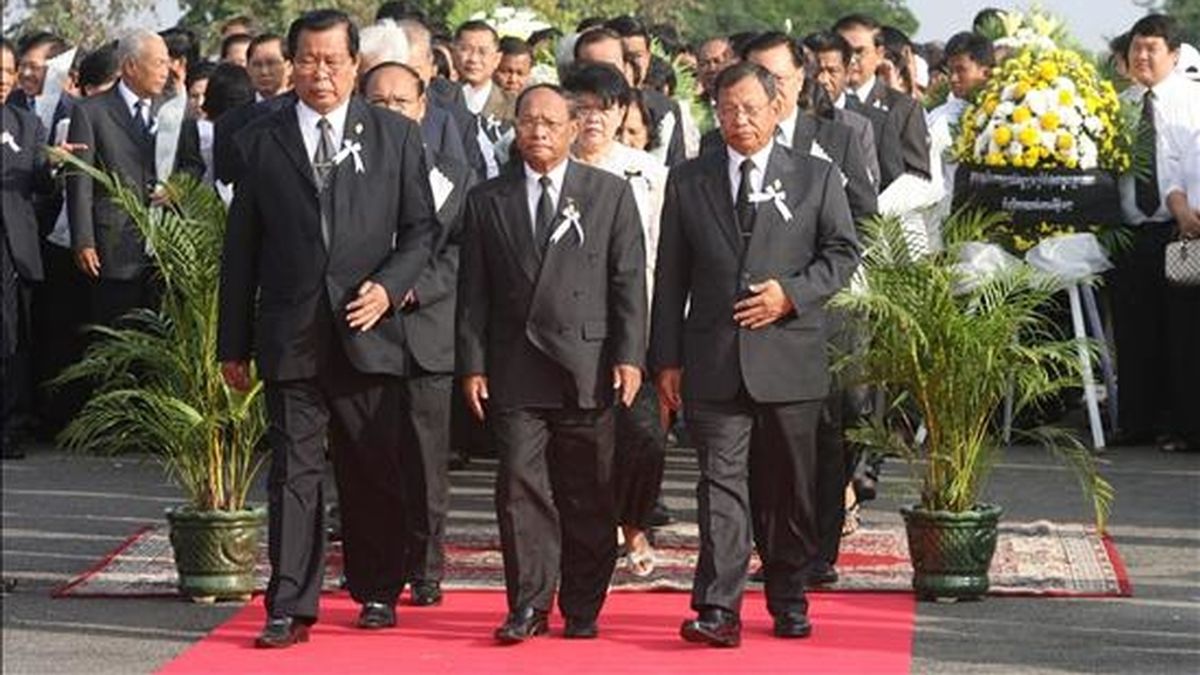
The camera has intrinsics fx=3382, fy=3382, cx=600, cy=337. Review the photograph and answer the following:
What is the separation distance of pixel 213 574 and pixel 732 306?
247 centimetres

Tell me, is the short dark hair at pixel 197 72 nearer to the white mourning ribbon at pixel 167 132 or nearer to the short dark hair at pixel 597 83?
the white mourning ribbon at pixel 167 132

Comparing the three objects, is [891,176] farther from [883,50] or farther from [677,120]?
[883,50]

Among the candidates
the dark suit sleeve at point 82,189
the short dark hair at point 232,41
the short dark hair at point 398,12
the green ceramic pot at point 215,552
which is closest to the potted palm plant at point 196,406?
the green ceramic pot at point 215,552

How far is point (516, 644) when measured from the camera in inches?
464

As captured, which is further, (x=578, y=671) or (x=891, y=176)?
(x=891, y=176)

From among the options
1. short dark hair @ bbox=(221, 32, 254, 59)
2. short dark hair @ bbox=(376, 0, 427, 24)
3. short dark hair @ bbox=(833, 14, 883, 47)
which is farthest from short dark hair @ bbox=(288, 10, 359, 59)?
short dark hair @ bbox=(221, 32, 254, 59)

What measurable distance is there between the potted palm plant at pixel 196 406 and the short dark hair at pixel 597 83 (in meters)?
1.48

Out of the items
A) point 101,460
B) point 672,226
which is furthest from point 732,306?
point 101,460

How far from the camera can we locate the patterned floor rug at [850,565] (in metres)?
13.1

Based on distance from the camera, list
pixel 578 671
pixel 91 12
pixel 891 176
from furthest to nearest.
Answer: pixel 91 12 < pixel 891 176 < pixel 578 671

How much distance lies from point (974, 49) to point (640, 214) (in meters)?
7.05

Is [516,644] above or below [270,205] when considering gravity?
below

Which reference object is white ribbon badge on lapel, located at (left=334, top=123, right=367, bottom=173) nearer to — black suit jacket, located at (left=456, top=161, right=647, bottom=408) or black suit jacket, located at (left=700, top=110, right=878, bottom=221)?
black suit jacket, located at (left=456, top=161, right=647, bottom=408)

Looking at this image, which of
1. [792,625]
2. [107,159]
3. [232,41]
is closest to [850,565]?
[792,625]
